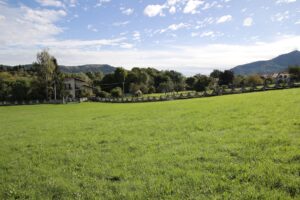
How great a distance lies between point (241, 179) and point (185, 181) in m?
1.23

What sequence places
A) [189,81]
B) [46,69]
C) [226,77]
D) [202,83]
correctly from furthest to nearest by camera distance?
[189,81] < [226,77] < [202,83] < [46,69]

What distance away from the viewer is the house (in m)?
84.8

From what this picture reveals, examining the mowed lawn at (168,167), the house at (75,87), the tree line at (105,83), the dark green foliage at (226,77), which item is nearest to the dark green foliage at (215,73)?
the tree line at (105,83)

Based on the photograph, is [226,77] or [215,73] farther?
[215,73]

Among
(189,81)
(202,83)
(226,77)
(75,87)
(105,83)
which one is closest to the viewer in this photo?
(202,83)

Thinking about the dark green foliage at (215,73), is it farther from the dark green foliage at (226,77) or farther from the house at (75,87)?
the house at (75,87)

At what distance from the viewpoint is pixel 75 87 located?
88.4m

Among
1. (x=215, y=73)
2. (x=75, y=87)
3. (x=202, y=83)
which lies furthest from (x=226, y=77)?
(x=75, y=87)

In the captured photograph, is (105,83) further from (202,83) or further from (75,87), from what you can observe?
(202,83)

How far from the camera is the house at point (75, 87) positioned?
84.8 metres

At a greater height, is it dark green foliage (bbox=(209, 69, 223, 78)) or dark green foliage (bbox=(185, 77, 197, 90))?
dark green foliage (bbox=(209, 69, 223, 78))

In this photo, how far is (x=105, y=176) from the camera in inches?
254

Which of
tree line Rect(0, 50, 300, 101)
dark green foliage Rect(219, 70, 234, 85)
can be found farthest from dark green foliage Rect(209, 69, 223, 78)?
dark green foliage Rect(219, 70, 234, 85)

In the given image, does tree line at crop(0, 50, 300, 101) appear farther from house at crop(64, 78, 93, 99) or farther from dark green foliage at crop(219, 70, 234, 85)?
house at crop(64, 78, 93, 99)
